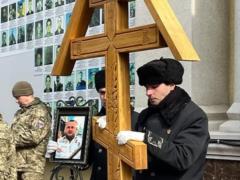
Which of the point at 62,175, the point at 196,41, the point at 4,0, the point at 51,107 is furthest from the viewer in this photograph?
the point at 4,0

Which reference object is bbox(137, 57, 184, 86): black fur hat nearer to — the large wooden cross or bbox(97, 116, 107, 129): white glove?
the large wooden cross

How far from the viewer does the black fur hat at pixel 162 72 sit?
10.1 feet

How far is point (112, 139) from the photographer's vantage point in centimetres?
314

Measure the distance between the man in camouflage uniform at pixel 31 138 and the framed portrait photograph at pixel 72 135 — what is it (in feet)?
2.60

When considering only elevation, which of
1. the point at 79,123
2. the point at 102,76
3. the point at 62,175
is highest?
the point at 102,76

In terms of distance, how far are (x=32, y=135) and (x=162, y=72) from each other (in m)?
2.83

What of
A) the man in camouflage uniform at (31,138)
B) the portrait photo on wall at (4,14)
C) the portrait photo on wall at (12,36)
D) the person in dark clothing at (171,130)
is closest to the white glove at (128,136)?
the person in dark clothing at (171,130)

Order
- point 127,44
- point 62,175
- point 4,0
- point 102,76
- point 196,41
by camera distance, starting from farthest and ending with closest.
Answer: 1. point 4,0
2. point 62,175
3. point 196,41
4. point 102,76
5. point 127,44

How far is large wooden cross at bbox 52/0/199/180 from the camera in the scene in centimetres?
285

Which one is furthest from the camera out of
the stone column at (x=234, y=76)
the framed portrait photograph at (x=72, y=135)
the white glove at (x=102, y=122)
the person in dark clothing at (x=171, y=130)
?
the stone column at (x=234, y=76)

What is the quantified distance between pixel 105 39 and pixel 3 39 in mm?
5304

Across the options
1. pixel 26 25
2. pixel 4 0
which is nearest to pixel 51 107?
pixel 26 25

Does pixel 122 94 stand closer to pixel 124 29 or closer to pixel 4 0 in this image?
pixel 124 29

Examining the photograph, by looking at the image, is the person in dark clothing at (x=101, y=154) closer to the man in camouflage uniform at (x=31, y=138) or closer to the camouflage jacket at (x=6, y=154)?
the camouflage jacket at (x=6, y=154)
